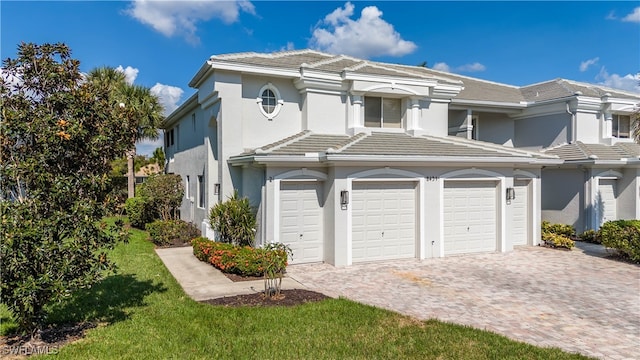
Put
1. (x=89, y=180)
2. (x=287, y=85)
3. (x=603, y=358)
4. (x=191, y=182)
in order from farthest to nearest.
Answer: (x=191, y=182) < (x=287, y=85) < (x=89, y=180) < (x=603, y=358)

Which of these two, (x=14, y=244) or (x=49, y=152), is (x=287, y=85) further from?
(x=14, y=244)

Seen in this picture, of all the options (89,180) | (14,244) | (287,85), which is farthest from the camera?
(287,85)

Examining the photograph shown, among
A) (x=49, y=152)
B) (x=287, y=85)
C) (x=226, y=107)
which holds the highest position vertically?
(x=287, y=85)

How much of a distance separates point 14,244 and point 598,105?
931 inches

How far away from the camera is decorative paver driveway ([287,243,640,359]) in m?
7.06

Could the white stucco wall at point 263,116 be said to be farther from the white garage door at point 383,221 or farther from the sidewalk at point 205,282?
the sidewalk at point 205,282

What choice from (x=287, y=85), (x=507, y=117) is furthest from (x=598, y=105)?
(x=287, y=85)

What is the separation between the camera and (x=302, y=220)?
12.6m

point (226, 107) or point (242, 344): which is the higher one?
point (226, 107)

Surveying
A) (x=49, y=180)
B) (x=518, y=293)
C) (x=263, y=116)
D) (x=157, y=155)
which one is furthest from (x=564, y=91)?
(x=157, y=155)

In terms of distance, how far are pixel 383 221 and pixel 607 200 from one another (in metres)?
13.0

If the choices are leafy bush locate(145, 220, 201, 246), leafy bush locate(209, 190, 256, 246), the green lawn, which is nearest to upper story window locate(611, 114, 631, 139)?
the green lawn

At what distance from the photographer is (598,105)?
19.5m

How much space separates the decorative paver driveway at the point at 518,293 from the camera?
23.2 ft
